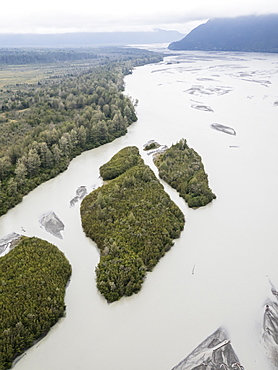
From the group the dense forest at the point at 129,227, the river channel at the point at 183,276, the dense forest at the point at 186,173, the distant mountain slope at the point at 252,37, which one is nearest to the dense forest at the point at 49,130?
the river channel at the point at 183,276

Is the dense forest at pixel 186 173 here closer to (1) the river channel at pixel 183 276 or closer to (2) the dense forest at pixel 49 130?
(1) the river channel at pixel 183 276

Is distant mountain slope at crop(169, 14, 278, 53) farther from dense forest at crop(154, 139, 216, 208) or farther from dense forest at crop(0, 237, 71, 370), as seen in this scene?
dense forest at crop(0, 237, 71, 370)

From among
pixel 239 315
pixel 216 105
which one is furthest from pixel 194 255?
pixel 216 105

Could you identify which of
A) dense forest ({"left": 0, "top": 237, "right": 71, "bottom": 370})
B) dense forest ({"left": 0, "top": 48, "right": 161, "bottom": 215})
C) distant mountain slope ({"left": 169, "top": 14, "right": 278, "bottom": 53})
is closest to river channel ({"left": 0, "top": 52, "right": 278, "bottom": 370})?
dense forest ({"left": 0, "top": 237, "right": 71, "bottom": 370})

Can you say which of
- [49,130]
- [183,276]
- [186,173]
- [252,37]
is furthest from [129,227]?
[252,37]

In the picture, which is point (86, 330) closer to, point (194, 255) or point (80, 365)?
point (80, 365)
